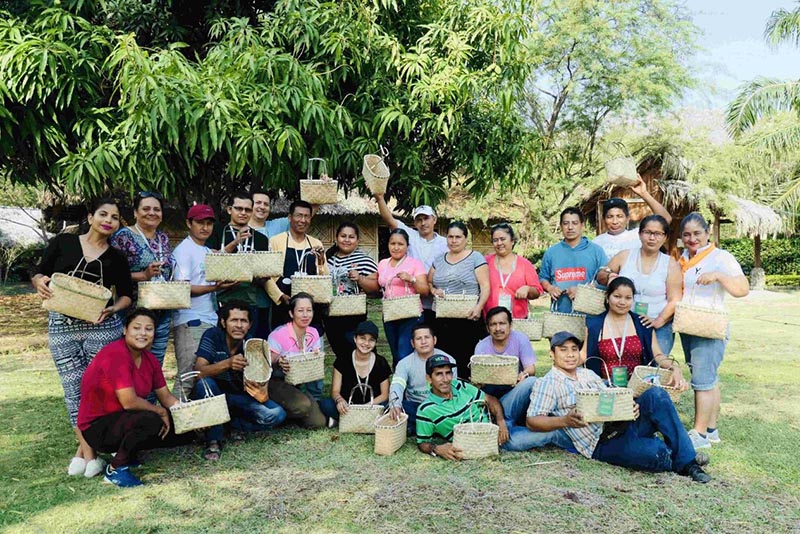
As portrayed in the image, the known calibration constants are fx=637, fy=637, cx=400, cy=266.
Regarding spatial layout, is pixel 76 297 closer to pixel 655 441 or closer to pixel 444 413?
pixel 444 413

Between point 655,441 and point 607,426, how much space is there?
1.09ft

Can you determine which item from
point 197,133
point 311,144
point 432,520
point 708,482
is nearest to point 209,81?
point 197,133

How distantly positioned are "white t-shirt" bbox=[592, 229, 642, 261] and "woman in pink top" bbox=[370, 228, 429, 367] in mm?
1358

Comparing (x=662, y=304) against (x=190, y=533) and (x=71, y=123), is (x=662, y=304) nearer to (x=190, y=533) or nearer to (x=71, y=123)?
(x=190, y=533)

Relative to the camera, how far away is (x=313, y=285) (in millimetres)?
4457

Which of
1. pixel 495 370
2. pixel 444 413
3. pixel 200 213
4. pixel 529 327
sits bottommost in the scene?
pixel 444 413

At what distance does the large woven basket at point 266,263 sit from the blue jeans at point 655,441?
2420mm

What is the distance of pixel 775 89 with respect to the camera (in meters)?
14.3

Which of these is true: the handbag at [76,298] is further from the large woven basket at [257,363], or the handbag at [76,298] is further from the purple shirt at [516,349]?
the purple shirt at [516,349]

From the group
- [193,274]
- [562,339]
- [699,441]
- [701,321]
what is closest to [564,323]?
[562,339]

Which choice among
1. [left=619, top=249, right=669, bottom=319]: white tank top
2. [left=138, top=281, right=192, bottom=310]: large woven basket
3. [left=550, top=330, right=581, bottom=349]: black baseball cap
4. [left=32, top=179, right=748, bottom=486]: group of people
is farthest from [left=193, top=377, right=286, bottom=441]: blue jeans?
[left=619, top=249, right=669, bottom=319]: white tank top

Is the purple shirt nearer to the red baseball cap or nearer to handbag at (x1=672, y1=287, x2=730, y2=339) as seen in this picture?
handbag at (x1=672, y1=287, x2=730, y2=339)

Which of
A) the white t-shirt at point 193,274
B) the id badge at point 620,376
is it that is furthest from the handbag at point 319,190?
the id badge at point 620,376

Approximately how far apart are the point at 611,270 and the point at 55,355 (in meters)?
3.55
